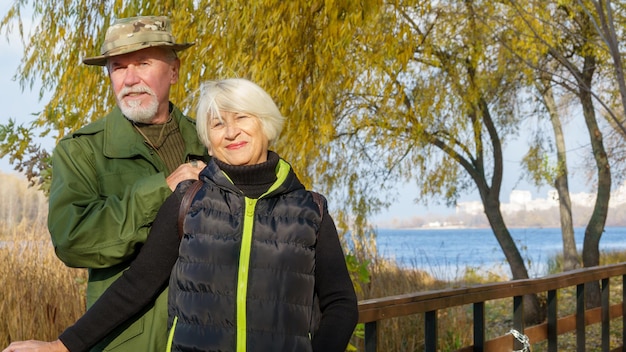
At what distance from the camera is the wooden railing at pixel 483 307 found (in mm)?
3982

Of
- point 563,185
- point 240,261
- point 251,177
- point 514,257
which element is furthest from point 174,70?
point 563,185

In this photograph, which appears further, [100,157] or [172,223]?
[100,157]

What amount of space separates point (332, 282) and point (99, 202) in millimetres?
672

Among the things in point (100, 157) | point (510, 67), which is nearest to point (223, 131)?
point (100, 157)

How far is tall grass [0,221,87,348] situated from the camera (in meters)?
6.25

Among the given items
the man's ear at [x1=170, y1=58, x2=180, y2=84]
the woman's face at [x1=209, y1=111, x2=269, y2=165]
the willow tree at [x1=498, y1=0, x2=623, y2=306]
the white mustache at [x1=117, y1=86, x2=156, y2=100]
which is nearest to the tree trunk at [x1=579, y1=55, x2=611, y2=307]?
the willow tree at [x1=498, y1=0, x2=623, y2=306]

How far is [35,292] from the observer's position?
6.49 metres

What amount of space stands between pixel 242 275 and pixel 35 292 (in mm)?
→ 4688

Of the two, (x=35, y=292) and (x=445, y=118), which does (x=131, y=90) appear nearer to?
(x=35, y=292)

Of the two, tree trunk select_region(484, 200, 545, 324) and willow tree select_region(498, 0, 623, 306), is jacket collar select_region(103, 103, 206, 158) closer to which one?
willow tree select_region(498, 0, 623, 306)

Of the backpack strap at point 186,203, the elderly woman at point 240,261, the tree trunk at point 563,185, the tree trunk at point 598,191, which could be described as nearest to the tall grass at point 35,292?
the elderly woman at point 240,261

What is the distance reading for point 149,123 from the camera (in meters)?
2.79

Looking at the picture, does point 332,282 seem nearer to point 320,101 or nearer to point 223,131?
point 223,131

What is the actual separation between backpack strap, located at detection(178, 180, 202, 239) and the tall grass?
423 cm
